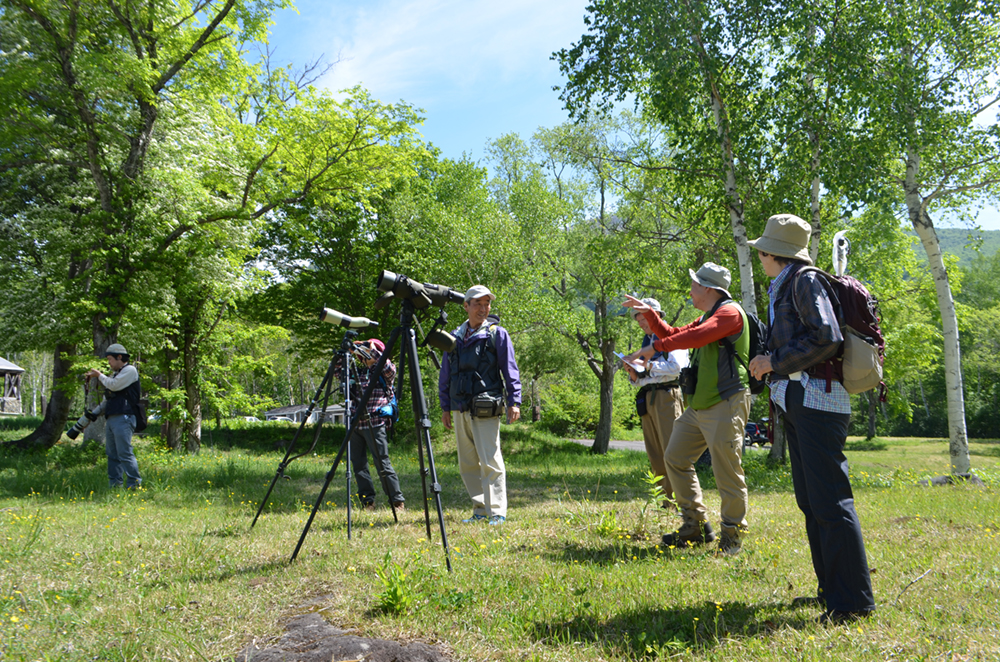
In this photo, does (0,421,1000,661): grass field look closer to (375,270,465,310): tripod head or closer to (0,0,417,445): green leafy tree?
(375,270,465,310): tripod head

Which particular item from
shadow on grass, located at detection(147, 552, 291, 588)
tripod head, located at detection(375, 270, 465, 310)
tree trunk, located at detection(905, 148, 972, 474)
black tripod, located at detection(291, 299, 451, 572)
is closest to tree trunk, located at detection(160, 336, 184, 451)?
shadow on grass, located at detection(147, 552, 291, 588)

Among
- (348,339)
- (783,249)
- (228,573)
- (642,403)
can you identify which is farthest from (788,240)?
(228,573)

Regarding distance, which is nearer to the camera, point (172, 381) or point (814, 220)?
point (814, 220)

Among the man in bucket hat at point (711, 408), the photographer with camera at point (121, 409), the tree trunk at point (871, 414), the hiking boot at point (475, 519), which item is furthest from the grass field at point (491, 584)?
the tree trunk at point (871, 414)

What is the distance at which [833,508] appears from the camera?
10.1ft

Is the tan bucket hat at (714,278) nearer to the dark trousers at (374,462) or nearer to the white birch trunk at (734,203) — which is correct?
the dark trousers at (374,462)

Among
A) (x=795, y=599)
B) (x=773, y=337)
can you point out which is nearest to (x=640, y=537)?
(x=795, y=599)

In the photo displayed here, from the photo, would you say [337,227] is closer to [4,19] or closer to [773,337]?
[4,19]

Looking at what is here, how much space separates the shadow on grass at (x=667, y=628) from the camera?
2.89 metres

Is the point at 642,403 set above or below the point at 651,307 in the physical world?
below

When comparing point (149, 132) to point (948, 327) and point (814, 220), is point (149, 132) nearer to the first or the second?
point (814, 220)

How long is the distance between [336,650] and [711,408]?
3.12 meters

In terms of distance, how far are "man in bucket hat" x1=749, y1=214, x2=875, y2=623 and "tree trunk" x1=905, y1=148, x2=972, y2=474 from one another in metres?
8.79

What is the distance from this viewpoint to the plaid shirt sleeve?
120 inches
